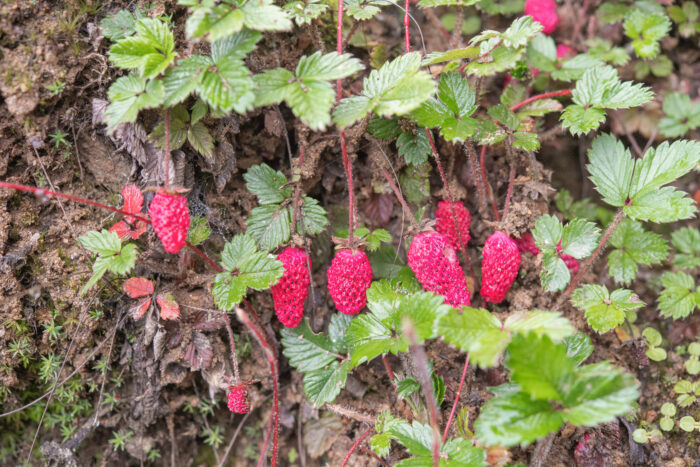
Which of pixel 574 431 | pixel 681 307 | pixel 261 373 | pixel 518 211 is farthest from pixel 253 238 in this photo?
pixel 681 307

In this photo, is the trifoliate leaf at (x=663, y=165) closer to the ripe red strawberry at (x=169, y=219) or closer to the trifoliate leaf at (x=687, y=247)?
the trifoliate leaf at (x=687, y=247)

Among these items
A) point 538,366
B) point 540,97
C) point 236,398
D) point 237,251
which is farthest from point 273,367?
point 540,97

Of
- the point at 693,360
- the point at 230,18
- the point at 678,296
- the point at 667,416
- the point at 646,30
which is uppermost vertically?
the point at 230,18

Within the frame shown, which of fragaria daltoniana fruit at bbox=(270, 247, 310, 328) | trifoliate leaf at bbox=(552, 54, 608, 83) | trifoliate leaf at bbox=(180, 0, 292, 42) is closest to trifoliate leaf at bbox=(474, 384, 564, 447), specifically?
fragaria daltoniana fruit at bbox=(270, 247, 310, 328)

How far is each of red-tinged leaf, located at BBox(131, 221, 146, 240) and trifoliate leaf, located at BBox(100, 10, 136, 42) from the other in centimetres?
69

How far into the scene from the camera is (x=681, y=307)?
7.24 feet

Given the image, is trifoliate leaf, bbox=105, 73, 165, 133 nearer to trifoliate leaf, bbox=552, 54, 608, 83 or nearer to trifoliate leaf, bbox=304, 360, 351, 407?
trifoliate leaf, bbox=304, 360, 351, 407

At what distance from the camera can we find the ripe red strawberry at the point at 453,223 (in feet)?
6.91

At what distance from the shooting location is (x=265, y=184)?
6.57 feet

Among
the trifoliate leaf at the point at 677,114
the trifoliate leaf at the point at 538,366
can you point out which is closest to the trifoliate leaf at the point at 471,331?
the trifoliate leaf at the point at 538,366

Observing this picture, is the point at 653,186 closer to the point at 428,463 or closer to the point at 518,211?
the point at 518,211

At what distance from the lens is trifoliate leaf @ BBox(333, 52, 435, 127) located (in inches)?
62.6

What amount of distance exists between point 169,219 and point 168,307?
0.47 meters

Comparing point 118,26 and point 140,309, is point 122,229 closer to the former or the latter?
point 140,309
